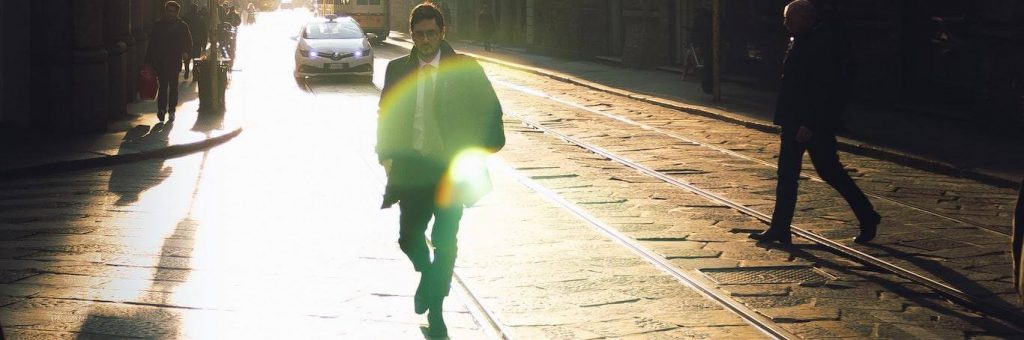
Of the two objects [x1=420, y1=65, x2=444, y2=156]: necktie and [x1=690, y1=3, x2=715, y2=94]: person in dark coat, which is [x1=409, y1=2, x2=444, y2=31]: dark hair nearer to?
[x1=420, y1=65, x2=444, y2=156]: necktie

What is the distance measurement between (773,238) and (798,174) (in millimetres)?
436

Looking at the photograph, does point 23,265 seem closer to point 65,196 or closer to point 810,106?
point 65,196

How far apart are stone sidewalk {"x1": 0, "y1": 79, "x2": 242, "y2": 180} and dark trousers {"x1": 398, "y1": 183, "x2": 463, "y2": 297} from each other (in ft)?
22.7

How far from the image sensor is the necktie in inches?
252

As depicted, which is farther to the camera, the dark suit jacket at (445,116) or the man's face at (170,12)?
the man's face at (170,12)

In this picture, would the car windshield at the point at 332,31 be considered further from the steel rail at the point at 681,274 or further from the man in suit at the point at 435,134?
the man in suit at the point at 435,134

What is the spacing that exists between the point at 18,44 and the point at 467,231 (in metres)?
8.35

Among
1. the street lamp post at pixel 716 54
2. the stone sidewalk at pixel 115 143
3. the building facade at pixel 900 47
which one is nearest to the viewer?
the stone sidewalk at pixel 115 143

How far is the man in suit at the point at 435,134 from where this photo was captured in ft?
20.9

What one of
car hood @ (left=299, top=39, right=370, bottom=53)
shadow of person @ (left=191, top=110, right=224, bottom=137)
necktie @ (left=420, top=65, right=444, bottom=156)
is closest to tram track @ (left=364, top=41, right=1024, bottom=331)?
necktie @ (left=420, top=65, right=444, bottom=156)

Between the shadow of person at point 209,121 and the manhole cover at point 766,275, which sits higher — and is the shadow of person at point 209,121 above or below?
below

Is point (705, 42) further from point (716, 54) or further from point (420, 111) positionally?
point (420, 111)

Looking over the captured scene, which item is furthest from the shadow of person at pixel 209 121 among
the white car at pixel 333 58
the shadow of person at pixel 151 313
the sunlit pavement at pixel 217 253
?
the white car at pixel 333 58

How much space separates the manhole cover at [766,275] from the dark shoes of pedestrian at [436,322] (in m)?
1.89
